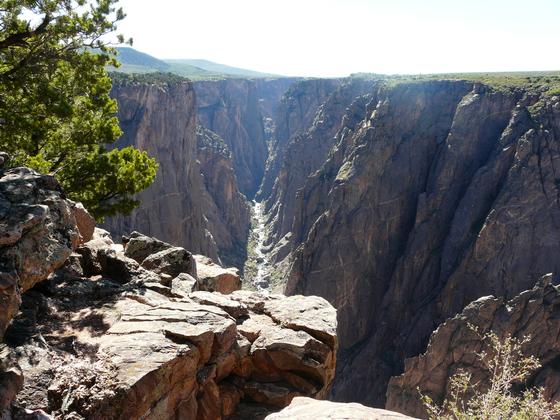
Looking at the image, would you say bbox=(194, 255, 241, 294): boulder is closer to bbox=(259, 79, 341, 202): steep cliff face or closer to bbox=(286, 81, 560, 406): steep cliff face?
bbox=(286, 81, 560, 406): steep cliff face

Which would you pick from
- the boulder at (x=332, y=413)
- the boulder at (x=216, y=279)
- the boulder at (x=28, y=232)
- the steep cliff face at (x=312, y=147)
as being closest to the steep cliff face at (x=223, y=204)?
the steep cliff face at (x=312, y=147)

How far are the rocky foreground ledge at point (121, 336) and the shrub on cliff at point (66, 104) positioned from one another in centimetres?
376

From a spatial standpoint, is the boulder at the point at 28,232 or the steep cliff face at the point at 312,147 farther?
the steep cliff face at the point at 312,147

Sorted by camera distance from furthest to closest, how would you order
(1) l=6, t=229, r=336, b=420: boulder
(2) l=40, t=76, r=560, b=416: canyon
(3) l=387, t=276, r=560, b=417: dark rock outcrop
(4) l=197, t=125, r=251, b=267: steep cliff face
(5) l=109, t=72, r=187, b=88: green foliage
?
1. (4) l=197, t=125, r=251, b=267: steep cliff face
2. (5) l=109, t=72, r=187, b=88: green foliage
3. (2) l=40, t=76, r=560, b=416: canyon
4. (3) l=387, t=276, r=560, b=417: dark rock outcrop
5. (1) l=6, t=229, r=336, b=420: boulder

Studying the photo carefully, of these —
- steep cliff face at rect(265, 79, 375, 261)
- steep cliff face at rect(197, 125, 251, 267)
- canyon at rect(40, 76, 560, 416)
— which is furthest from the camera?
steep cliff face at rect(265, 79, 375, 261)

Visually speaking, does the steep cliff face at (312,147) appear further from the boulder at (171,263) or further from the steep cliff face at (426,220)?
the boulder at (171,263)

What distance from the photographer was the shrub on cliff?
15445 millimetres

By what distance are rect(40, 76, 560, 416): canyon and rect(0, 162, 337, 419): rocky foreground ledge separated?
3451cm

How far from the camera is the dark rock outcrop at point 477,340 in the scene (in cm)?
4306

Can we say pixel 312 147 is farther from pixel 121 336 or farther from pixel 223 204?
pixel 121 336

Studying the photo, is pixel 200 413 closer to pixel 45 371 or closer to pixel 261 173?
pixel 45 371

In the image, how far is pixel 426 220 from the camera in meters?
66.8

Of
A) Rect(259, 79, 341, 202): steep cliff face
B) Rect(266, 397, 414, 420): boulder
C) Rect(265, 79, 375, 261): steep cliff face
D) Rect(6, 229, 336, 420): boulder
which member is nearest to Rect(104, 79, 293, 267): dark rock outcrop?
Rect(265, 79, 375, 261): steep cliff face

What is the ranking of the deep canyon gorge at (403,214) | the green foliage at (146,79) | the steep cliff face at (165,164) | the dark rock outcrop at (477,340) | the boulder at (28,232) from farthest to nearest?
the green foliage at (146,79) < the steep cliff face at (165,164) < the deep canyon gorge at (403,214) < the dark rock outcrop at (477,340) < the boulder at (28,232)
